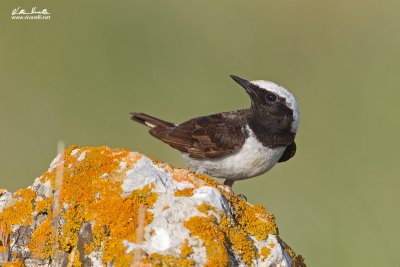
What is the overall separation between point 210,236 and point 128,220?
559mm

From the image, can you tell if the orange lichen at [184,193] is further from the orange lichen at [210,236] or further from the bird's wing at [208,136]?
the bird's wing at [208,136]

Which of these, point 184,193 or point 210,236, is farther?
point 184,193

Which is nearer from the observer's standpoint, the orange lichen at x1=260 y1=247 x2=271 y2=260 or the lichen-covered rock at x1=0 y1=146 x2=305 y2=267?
the lichen-covered rock at x1=0 y1=146 x2=305 y2=267

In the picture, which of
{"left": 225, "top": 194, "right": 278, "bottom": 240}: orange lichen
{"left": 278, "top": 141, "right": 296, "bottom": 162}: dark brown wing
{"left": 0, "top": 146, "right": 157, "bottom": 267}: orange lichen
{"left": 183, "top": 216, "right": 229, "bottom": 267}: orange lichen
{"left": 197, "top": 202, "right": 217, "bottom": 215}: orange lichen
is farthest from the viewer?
{"left": 278, "top": 141, "right": 296, "bottom": 162}: dark brown wing

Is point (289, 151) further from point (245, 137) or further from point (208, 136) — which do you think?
point (208, 136)

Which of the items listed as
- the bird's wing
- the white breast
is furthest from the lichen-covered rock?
the bird's wing

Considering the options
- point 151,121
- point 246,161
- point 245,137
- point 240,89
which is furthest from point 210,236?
point 240,89

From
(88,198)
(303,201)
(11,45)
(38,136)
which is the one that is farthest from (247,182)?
(88,198)

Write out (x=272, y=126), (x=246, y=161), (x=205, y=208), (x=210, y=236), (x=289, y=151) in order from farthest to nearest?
(x=289, y=151)
(x=272, y=126)
(x=246, y=161)
(x=205, y=208)
(x=210, y=236)

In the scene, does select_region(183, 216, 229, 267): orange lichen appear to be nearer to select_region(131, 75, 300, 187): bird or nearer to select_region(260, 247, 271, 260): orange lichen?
select_region(260, 247, 271, 260): orange lichen

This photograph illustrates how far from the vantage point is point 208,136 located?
7973mm

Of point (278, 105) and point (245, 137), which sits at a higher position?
point (278, 105)

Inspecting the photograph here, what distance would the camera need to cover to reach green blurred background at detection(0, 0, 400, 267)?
10234 mm

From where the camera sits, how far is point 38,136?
12.0 m
